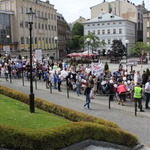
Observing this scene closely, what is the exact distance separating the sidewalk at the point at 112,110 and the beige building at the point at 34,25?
37969 millimetres

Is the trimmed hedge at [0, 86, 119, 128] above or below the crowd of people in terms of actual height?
below

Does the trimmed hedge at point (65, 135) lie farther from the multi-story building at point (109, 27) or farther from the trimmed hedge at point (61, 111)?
the multi-story building at point (109, 27)

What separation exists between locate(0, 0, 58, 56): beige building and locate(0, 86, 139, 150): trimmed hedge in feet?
158

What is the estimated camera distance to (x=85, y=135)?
34.0ft

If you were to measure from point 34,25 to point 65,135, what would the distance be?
63.7m

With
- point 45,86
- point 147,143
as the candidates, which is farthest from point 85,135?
point 45,86

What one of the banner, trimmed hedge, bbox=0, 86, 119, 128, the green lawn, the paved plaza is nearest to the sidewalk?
the paved plaza

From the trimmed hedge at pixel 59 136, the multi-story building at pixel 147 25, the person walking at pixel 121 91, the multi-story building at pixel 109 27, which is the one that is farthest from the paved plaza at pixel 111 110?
the multi-story building at pixel 109 27

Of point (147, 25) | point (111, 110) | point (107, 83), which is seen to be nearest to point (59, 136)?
point (111, 110)

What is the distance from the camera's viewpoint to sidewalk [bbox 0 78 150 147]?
44.4 feet

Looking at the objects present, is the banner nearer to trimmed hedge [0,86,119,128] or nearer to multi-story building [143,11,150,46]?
trimmed hedge [0,86,119,128]

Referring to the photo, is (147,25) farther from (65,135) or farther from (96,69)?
(65,135)

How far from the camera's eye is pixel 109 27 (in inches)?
3561

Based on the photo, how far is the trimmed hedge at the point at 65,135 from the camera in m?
8.40
